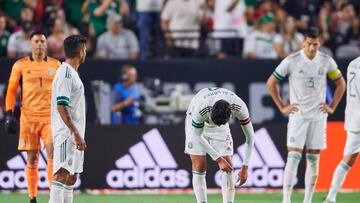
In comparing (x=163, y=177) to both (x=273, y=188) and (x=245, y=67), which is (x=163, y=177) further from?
(x=245, y=67)

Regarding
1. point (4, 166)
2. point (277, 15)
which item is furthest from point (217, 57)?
point (4, 166)

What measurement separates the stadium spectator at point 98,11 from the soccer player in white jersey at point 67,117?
8393 millimetres

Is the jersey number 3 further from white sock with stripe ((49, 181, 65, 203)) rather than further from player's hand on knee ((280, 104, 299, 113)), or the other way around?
white sock with stripe ((49, 181, 65, 203))

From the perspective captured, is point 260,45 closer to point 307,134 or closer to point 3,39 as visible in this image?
point 3,39

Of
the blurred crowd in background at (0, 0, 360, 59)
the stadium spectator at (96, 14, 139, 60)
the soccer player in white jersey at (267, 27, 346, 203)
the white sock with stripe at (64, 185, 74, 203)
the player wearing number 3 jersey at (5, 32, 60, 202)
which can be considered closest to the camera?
the white sock with stripe at (64, 185, 74, 203)

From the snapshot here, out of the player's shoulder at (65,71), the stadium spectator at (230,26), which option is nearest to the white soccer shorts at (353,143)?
the player's shoulder at (65,71)

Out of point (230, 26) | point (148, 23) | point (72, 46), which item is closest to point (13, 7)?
point (148, 23)

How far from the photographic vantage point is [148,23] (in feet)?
69.1

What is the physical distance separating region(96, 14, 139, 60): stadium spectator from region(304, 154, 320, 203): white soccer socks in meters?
5.94

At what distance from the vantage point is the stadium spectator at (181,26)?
20797mm

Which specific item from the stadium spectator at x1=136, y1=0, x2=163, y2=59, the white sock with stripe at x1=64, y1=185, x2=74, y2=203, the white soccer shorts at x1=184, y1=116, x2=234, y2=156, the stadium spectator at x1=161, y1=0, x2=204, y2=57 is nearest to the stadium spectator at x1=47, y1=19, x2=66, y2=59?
the stadium spectator at x1=136, y1=0, x2=163, y2=59

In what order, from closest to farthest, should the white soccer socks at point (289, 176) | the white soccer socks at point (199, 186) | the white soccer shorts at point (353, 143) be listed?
the white soccer socks at point (199, 186), the white soccer socks at point (289, 176), the white soccer shorts at point (353, 143)

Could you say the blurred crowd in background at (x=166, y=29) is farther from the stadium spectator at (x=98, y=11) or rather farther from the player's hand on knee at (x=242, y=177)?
the player's hand on knee at (x=242, y=177)

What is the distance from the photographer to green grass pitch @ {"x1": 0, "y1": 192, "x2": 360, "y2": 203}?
16062 millimetres
